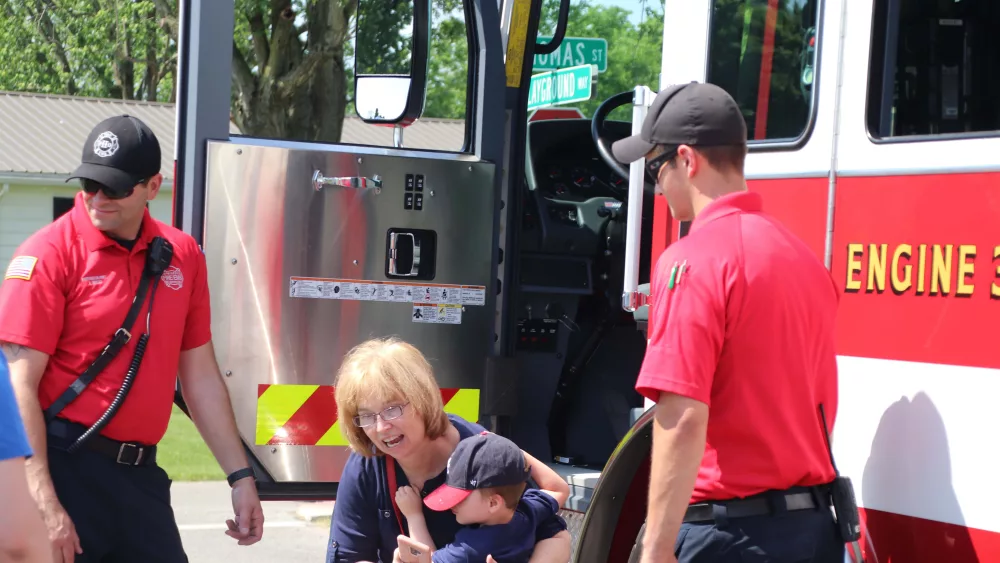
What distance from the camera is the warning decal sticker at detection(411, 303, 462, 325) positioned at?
4.03m

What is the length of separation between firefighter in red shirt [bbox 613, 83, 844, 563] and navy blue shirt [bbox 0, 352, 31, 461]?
3.67 feet

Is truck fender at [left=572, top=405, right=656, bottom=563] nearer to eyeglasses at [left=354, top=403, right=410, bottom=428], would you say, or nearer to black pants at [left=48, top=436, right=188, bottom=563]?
eyeglasses at [left=354, top=403, right=410, bottom=428]

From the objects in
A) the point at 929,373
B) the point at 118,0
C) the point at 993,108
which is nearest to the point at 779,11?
the point at 993,108

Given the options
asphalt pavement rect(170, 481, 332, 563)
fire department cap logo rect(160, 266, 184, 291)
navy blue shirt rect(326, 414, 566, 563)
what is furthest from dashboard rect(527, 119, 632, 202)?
asphalt pavement rect(170, 481, 332, 563)

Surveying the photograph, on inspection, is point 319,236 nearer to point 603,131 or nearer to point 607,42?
point 603,131

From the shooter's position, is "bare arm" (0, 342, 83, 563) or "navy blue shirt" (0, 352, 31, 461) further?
"bare arm" (0, 342, 83, 563)

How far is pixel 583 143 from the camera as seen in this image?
4.98 meters

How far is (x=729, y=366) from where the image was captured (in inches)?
94.9

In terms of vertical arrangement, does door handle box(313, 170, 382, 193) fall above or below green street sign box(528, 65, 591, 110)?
below

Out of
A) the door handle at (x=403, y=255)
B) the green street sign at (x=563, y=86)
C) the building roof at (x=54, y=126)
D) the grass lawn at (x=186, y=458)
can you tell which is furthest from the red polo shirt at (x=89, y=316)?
the building roof at (x=54, y=126)

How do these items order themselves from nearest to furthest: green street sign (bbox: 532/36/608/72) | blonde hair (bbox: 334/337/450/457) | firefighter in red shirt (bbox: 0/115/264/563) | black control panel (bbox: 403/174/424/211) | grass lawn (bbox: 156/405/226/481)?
1. blonde hair (bbox: 334/337/450/457)
2. firefighter in red shirt (bbox: 0/115/264/563)
3. black control panel (bbox: 403/174/424/211)
4. green street sign (bbox: 532/36/608/72)
5. grass lawn (bbox: 156/405/226/481)

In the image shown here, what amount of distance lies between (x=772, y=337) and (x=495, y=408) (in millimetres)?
1871

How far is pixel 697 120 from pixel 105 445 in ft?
5.57

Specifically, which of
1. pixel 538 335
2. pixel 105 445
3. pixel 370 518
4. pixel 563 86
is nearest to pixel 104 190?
pixel 105 445
